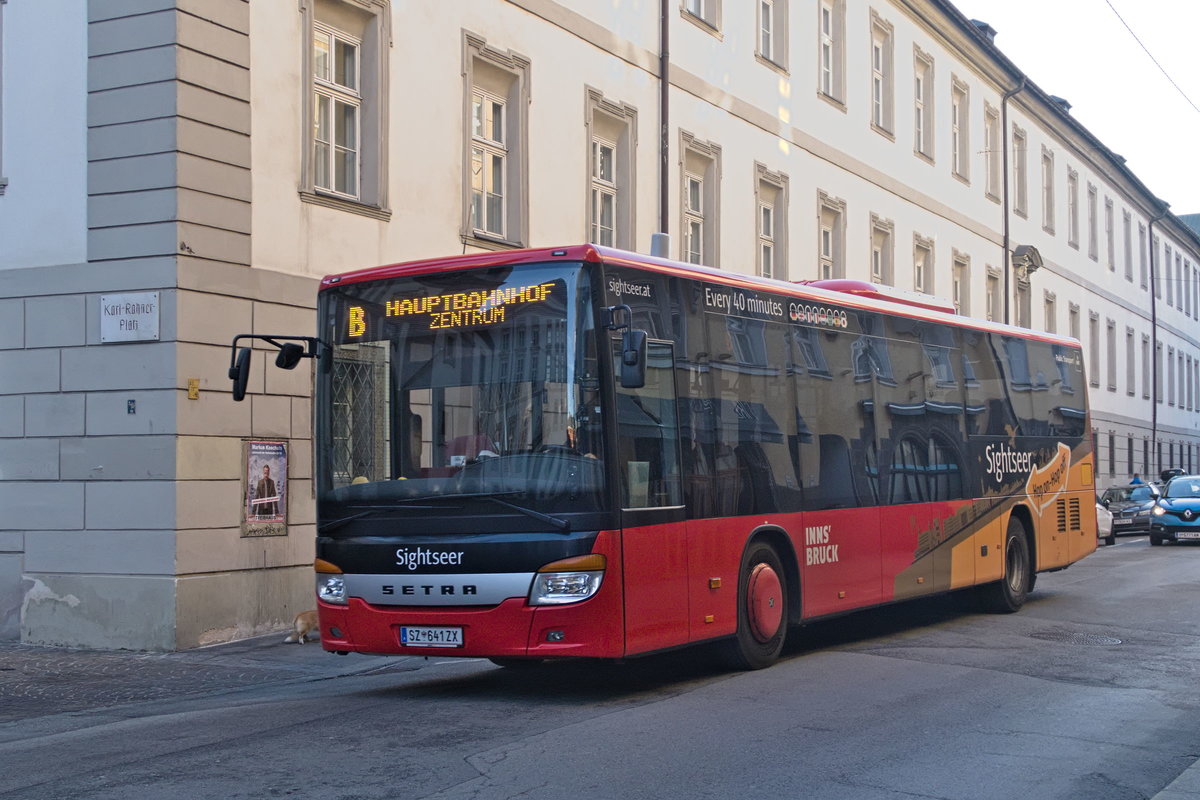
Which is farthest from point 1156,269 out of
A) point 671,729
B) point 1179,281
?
point 671,729

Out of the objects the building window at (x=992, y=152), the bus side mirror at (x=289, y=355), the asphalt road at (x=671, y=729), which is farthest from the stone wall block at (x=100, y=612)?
the building window at (x=992, y=152)

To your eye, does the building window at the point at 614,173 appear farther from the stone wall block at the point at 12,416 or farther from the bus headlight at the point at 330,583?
the bus headlight at the point at 330,583

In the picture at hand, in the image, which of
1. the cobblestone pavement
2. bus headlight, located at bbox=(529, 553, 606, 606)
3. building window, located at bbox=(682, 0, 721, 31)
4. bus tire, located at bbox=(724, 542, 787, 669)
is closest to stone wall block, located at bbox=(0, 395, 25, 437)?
the cobblestone pavement

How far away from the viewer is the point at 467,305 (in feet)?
31.8

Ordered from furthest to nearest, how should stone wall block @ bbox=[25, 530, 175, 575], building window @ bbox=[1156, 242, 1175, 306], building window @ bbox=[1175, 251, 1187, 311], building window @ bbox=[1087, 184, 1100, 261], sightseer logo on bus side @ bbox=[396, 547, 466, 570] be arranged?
building window @ bbox=[1175, 251, 1187, 311] < building window @ bbox=[1156, 242, 1175, 306] < building window @ bbox=[1087, 184, 1100, 261] < stone wall block @ bbox=[25, 530, 175, 575] < sightseer logo on bus side @ bbox=[396, 547, 466, 570]

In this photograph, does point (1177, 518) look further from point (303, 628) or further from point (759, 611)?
point (303, 628)

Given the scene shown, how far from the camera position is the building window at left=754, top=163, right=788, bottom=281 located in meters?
26.3

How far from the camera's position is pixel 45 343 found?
1419cm

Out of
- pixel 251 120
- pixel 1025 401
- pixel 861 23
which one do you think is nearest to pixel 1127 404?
pixel 861 23

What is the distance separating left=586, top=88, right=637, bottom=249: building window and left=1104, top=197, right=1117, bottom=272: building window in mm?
33698

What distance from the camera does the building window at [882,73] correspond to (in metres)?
31.5

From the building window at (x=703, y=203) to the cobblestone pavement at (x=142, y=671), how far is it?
11952 mm

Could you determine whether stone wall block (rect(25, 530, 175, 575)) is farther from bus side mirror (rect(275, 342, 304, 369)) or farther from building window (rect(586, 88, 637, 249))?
building window (rect(586, 88, 637, 249))

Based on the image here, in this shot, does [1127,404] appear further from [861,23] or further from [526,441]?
[526,441]
